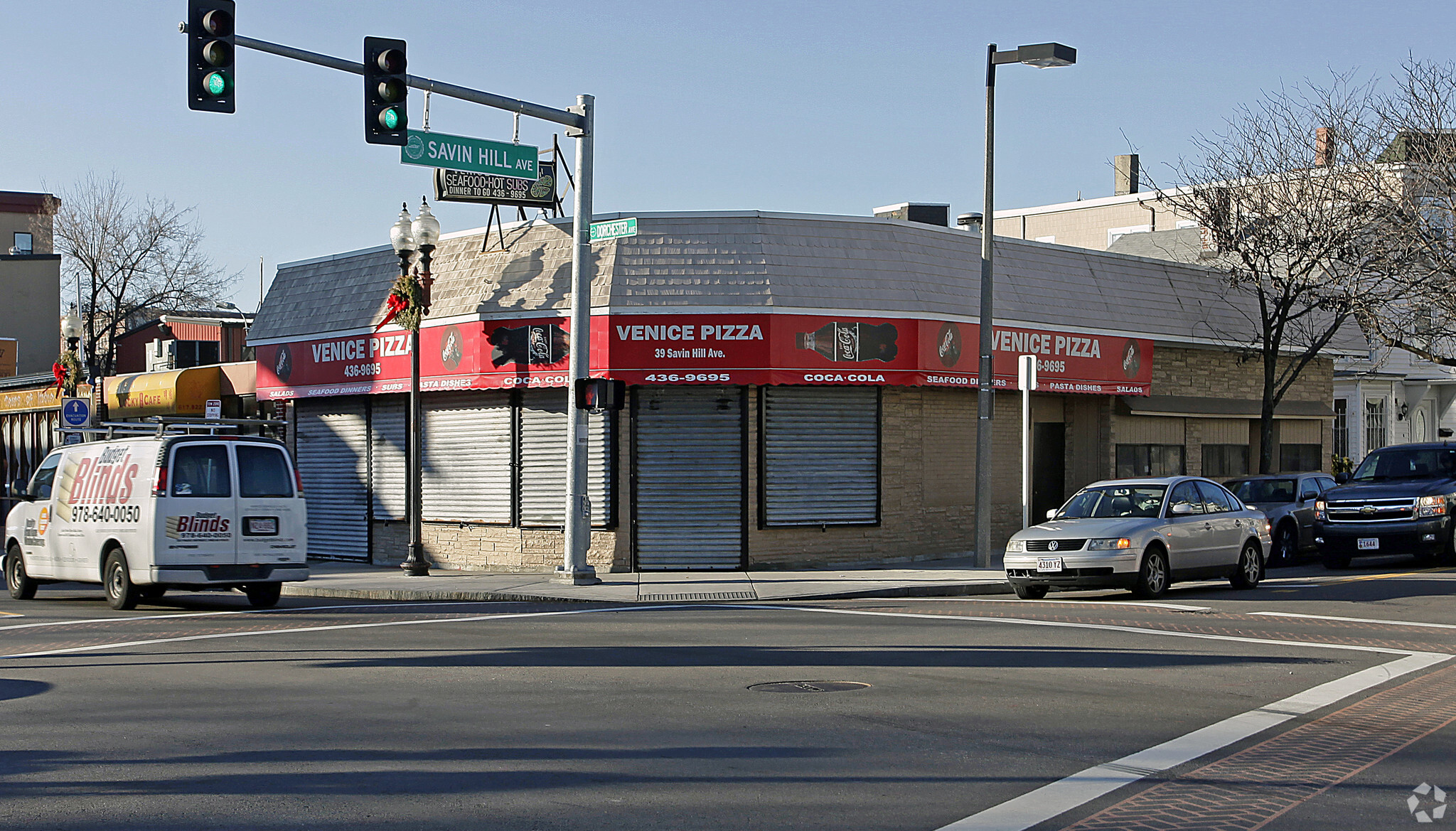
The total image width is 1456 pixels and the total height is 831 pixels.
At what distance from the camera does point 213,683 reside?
1063 cm

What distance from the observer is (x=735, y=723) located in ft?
28.6

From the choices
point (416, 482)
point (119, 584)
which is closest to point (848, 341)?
point (416, 482)

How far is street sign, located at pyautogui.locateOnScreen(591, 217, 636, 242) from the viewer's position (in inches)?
745

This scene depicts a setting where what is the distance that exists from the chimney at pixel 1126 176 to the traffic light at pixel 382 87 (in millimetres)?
44708

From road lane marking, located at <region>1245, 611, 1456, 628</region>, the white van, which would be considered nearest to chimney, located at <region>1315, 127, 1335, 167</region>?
road lane marking, located at <region>1245, 611, 1456, 628</region>

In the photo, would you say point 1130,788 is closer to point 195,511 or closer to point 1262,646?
point 1262,646

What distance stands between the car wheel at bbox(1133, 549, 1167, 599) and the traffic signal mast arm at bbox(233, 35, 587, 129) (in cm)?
963

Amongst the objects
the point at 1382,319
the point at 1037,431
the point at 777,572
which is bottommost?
the point at 777,572

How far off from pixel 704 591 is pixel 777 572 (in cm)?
280

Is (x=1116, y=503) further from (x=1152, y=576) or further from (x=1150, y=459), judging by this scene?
(x=1150, y=459)

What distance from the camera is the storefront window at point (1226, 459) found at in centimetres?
2961

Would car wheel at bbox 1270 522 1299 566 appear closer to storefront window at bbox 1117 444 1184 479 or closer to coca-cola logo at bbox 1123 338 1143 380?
storefront window at bbox 1117 444 1184 479

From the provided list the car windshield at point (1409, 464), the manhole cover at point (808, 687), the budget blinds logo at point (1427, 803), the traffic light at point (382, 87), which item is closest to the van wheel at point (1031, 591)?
the manhole cover at point (808, 687)

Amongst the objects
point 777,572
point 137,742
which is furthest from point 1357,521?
point 137,742
